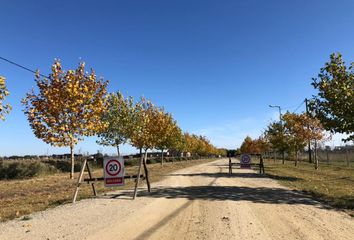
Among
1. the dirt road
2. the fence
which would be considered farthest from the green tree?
the fence

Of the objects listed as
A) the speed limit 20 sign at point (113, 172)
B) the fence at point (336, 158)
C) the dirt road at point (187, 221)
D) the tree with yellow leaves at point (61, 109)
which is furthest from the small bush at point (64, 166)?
the fence at point (336, 158)

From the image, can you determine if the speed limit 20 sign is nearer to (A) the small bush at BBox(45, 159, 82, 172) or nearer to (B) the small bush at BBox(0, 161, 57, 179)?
(B) the small bush at BBox(0, 161, 57, 179)

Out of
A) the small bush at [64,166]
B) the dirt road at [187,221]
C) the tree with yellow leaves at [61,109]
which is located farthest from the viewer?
the small bush at [64,166]

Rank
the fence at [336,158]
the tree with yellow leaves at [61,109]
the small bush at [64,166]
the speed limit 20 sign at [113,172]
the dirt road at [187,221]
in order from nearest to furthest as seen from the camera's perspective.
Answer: the dirt road at [187,221], the speed limit 20 sign at [113,172], the tree with yellow leaves at [61,109], the small bush at [64,166], the fence at [336,158]

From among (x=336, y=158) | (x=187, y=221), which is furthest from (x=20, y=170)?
(x=336, y=158)

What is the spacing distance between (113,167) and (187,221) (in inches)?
218

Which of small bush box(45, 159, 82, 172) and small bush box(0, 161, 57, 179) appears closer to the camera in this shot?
small bush box(0, 161, 57, 179)

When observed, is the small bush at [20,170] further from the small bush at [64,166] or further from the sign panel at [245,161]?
the sign panel at [245,161]

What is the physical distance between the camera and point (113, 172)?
13.7 metres

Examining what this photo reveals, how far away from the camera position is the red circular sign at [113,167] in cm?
1370

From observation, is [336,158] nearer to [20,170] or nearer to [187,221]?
[20,170]

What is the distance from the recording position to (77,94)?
24.2m

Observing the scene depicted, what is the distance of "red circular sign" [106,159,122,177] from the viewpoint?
44.9 feet

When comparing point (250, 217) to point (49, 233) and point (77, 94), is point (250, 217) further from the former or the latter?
point (77, 94)
